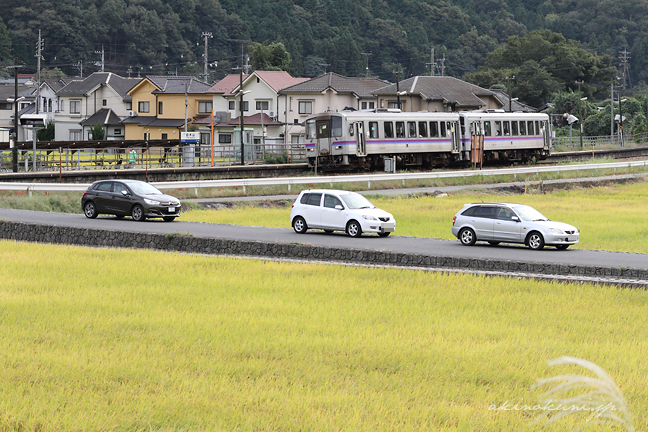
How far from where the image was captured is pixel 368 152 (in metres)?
42.3

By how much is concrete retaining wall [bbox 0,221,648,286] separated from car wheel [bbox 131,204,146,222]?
11.9ft

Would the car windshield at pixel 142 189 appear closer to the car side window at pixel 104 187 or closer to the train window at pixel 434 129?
the car side window at pixel 104 187

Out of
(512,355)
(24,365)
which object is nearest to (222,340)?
(24,365)

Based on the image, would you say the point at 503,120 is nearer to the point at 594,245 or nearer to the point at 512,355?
the point at 594,245

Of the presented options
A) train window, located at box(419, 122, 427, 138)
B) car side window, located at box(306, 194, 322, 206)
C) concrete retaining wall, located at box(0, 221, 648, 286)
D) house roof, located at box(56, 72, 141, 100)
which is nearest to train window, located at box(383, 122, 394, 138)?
train window, located at box(419, 122, 427, 138)

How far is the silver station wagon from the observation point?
19547mm

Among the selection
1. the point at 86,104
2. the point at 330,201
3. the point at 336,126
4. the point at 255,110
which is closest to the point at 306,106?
the point at 255,110

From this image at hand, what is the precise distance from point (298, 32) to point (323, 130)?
93.1m

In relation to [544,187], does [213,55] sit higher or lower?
higher

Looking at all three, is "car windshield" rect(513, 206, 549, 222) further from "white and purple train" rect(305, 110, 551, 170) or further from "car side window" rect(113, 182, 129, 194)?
"white and purple train" rect(305, 110, 551, 170)

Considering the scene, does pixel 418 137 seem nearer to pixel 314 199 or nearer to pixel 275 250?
pixel 314 199

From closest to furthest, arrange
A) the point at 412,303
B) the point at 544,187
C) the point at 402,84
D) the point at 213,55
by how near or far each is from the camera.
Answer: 1. the point at 412,303
2. the point at 544,187
3. the point at 402,84
4. the point at 213,55

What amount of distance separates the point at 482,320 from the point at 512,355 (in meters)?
2.27

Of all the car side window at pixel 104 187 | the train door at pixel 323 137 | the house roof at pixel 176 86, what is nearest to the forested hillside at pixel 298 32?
the house roof at pixel 176 86
